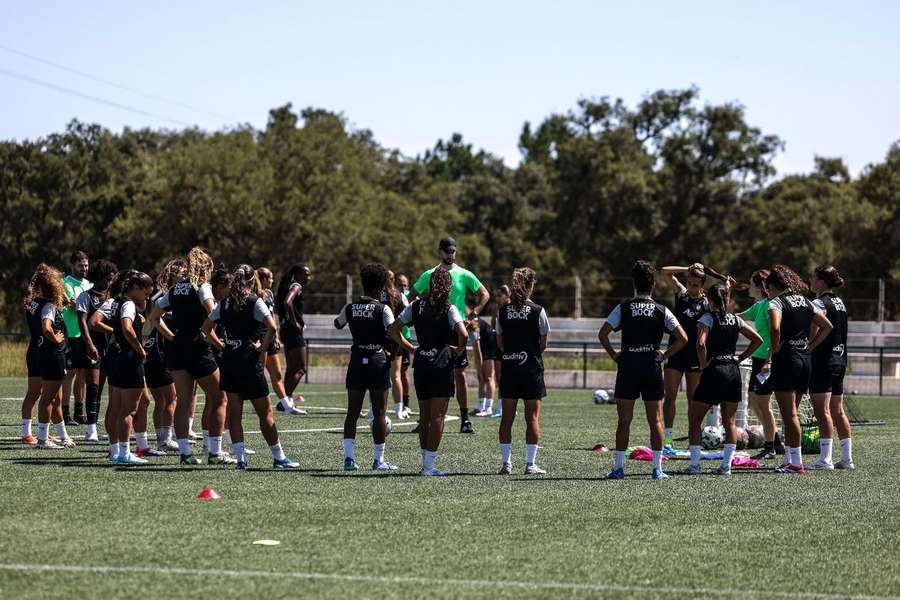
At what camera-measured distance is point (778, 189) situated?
228 ft

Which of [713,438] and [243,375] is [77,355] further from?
[713,438]

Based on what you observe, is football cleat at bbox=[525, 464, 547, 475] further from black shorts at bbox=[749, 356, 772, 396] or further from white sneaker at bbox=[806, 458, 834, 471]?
white sneaker at bbox=[806, 458, 834, 471]

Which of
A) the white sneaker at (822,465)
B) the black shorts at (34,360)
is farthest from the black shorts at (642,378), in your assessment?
the black shorts at (34,360)

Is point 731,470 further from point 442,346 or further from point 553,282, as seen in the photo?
point 553,282

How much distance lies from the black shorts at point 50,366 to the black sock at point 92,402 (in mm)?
1190

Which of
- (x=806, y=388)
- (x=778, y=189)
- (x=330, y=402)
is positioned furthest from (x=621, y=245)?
(x=806, y=388)

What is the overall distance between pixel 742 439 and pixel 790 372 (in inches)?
107

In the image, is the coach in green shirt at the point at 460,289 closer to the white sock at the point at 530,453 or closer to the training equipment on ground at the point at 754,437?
the white sock at the point at 530,453

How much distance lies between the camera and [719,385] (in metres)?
13.6

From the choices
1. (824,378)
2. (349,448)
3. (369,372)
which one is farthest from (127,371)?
(824,378)

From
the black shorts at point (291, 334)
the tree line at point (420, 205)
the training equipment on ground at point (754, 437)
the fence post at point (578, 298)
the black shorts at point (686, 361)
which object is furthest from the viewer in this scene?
the tree line at point (420, 205)

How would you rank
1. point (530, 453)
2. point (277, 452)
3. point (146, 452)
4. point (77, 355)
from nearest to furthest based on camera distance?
point (530, 453), point (277, 452), point (146, 452), point (77, 355)

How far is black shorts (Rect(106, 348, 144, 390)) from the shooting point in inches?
536

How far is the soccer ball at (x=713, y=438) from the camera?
639 inches
